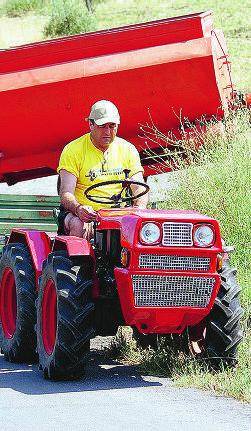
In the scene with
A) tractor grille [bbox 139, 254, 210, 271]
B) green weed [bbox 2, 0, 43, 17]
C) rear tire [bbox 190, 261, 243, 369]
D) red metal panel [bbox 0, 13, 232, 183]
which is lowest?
rear tire [bbox 190, 261, 243, 369]

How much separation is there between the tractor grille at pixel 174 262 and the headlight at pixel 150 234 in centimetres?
10

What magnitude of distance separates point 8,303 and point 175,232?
2.40 metres

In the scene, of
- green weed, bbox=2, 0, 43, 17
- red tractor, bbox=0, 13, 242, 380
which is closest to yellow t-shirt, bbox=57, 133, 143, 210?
red tractor, bbox=0, 13, 242, 380

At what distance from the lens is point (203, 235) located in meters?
8.36

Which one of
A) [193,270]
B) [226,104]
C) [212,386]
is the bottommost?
[212,386]

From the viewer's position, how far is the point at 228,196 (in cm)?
1243

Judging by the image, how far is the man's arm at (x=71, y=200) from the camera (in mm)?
8961

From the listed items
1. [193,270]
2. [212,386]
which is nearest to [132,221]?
[193,270]

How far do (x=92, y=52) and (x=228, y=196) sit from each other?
292cm

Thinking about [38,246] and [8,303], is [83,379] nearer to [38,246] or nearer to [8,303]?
[38,246]

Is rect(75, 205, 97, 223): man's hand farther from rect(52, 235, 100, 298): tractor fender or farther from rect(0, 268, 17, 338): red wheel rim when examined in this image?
rect(0, 268, 17, 338): red wheel rim

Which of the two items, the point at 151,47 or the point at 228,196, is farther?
the point at 151,47

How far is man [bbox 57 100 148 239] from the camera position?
9469mm

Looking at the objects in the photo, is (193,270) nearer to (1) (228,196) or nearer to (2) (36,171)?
(1) (228,196)
